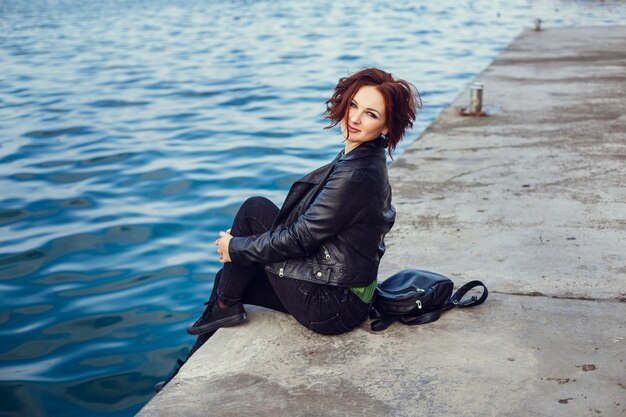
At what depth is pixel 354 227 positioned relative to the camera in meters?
3.42

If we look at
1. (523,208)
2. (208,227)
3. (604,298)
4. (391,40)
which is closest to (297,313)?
(604,298)

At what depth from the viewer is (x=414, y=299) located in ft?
12.1

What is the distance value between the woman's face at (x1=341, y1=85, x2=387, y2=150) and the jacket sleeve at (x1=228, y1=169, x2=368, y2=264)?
19 cm

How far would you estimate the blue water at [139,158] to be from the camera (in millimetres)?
5035

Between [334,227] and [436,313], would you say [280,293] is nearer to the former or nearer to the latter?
[334,227]

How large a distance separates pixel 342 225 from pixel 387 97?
0.58 metres

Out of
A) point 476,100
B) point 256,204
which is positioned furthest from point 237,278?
point 476,100

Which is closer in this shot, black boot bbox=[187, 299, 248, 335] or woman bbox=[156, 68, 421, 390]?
woman bbox=[156, 68, 421, 390]

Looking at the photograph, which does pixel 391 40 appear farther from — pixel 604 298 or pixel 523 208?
pixel 604 298

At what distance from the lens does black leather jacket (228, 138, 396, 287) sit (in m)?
3.36

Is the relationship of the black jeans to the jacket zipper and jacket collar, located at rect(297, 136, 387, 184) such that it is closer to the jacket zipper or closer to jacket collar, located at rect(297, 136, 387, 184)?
the jacket zipper

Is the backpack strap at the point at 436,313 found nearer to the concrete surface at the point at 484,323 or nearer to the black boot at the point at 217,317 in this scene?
the concrete surface at the point at 484,323

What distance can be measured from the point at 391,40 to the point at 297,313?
16648 millimetres

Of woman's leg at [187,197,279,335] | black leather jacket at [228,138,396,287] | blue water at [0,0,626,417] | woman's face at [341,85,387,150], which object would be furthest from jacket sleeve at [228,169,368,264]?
blue water at [0,0,626,417]
